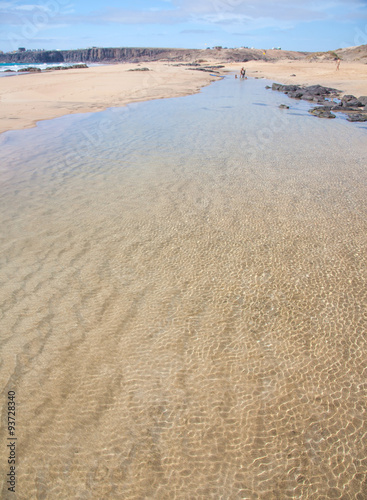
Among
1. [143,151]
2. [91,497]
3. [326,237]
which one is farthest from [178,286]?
[143,151]

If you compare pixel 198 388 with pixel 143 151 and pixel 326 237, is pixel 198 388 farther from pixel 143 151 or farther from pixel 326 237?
pixel 143 151

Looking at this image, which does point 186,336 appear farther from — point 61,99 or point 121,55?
point 121,55

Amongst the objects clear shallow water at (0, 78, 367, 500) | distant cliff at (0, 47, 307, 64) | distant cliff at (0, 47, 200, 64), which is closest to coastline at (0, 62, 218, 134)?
clear shallow water at (0, 78, 367, 500)

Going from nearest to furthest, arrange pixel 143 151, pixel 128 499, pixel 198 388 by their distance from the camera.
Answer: pixel 128 499
pixel 198 388
pixel 143 151

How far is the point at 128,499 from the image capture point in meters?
1.92

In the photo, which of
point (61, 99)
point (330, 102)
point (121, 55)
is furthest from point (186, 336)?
point (121, 55)

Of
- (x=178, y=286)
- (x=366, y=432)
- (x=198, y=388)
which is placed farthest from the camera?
(x=178, y=286)

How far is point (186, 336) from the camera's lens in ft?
9.93

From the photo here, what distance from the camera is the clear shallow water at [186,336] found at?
2.09 metres

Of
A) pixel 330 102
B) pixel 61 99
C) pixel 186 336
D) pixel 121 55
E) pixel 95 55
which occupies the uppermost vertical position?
pixel 95 55

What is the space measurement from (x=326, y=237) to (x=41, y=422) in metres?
4.34

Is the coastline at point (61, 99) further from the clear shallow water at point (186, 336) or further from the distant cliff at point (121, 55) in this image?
the distant cliff at point (121, 55)

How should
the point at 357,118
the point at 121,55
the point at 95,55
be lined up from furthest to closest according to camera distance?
the point at 95,55, the point at 121,55, the point at 357,118

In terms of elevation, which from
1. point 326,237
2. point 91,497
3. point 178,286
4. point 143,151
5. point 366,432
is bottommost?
point 91,497
